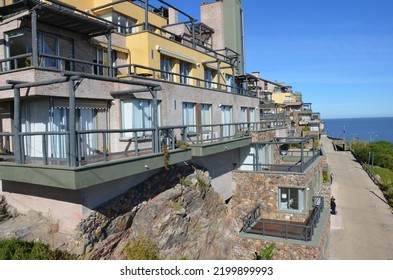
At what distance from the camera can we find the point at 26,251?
8883 mm

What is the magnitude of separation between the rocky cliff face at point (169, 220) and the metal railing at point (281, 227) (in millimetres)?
1259

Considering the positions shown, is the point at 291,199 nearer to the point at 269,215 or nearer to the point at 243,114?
the point at 269,215

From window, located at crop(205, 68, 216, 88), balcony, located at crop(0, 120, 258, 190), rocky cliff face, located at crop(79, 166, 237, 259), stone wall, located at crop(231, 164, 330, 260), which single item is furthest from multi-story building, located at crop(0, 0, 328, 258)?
rocky cliff face, located at crop(79, 166, 237, 259)

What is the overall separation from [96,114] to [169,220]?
222 inches

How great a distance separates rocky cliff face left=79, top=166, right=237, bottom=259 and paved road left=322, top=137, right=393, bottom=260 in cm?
915

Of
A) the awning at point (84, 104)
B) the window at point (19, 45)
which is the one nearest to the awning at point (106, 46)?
the window at point (19, 45)

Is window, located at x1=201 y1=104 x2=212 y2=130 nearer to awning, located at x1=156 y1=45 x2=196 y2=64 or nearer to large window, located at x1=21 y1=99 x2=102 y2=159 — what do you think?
awning, located at x1=156 y1=45 x2=196 y2=64

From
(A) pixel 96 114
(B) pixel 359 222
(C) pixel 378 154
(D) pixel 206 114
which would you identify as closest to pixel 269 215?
(D) pixel 206 114

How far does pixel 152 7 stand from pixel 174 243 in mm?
19373

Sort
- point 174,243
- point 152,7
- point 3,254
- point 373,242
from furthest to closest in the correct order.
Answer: point 152,7 → point 373,242 → point 174,243 → point 3,254

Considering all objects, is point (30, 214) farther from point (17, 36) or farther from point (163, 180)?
point (17, 36)

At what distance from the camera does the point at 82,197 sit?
9906 mm

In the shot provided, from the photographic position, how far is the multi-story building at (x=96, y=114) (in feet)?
32.0
